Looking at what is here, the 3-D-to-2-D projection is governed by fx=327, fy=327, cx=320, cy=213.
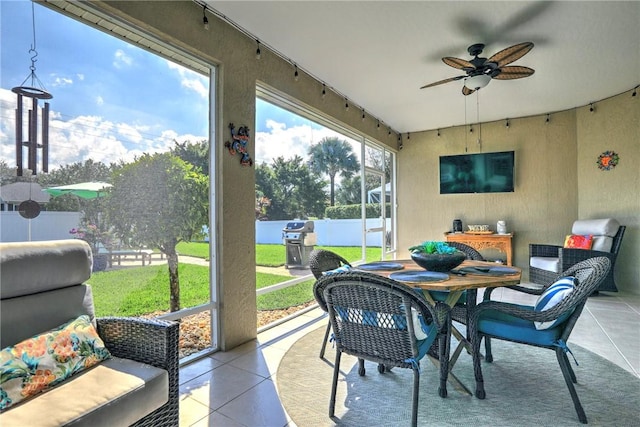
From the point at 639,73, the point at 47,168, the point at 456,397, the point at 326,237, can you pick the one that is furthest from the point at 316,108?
the point at 639,73

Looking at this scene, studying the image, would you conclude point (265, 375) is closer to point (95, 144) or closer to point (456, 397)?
point (456, 397)

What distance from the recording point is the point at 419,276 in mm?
2104

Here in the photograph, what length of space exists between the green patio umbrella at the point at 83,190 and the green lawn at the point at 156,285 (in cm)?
50

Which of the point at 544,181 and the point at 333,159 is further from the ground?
the point at 333,159

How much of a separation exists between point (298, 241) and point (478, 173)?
3.91 m

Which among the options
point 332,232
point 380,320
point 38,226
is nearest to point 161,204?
point 38,226

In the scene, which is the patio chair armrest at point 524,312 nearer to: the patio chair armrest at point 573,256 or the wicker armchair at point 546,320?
the wicker armchair at point 546,320

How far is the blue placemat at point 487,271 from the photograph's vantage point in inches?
87.7

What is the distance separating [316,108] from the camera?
13.2ft

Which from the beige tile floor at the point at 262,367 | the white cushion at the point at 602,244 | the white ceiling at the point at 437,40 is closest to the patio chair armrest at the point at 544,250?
the white cushion at the point at 602,244

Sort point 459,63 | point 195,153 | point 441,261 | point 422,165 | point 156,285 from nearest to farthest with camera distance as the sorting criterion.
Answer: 1. point 441,261
2. point 156,285
3. point 195,153
4. point 459,63
5. point 422,165

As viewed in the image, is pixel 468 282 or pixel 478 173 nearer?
pixel 468 282

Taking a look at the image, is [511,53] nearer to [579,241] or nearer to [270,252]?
[270,252]

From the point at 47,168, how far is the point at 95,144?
0.99 feet
